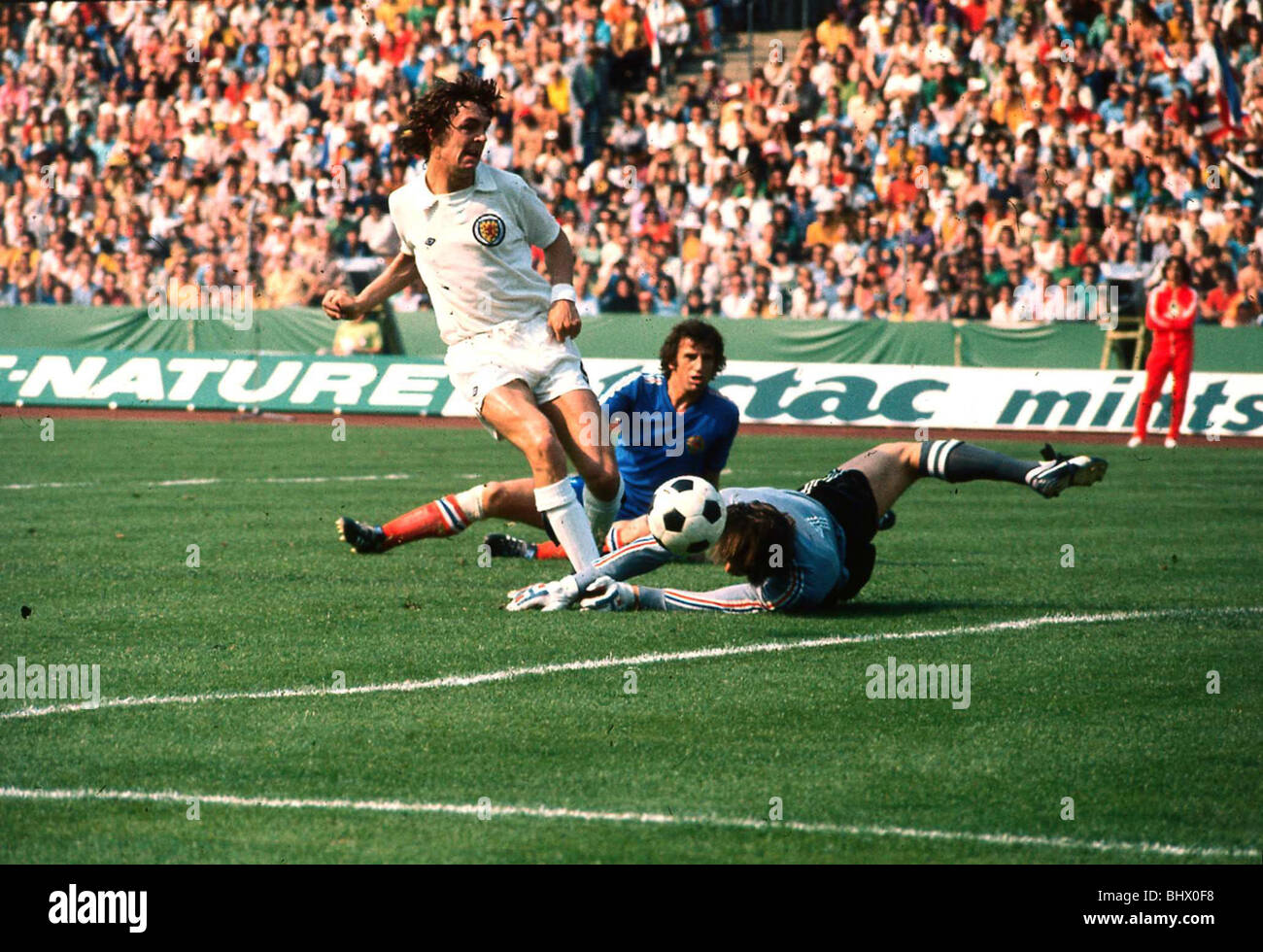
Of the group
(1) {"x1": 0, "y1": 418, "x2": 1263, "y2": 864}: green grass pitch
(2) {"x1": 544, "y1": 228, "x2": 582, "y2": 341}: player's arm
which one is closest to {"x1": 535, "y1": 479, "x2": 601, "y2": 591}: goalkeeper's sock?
(1) {"x1": 0, "y1": 418, "x2": 1263, "y2": 864}: green grass pitch

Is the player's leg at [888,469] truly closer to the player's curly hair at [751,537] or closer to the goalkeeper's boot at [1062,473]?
the goalkeeper's boot at [1062,473]

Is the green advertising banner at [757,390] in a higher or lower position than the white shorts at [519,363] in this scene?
lower

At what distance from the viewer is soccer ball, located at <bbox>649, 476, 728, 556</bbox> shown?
25.7ft

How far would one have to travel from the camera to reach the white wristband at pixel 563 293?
868 centimetres

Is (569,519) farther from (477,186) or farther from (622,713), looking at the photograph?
(622,713)

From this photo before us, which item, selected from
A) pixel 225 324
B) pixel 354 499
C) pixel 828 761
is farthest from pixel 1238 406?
pixel 828 761

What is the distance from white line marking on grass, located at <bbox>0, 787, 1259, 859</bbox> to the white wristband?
4.01 m

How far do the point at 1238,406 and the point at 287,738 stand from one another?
17087 mm

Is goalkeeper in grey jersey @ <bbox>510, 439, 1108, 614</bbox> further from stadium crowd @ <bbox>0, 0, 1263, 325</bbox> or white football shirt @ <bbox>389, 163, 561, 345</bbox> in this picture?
stadium crowd @ <bbox>0, 0, 1263, 325</bbox>

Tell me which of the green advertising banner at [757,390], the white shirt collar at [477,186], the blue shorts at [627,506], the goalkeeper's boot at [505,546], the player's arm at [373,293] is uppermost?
the white shirt collar at [477,186]

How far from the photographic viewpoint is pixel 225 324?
80.6 feet

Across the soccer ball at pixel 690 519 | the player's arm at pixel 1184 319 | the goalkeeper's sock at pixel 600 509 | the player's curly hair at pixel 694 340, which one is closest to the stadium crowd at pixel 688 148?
the player's arm at pixel 1184 319

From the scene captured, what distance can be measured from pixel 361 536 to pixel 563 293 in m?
1.92

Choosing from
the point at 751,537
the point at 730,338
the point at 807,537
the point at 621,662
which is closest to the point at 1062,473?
the point at 807,537
